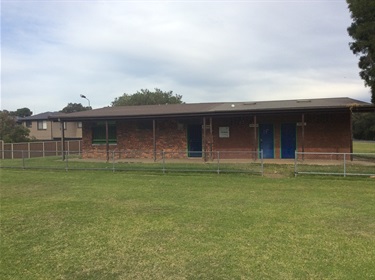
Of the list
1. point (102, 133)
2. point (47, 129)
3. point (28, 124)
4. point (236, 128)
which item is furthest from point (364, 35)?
point (28, 124)

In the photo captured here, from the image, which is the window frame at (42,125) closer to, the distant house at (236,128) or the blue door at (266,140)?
the distant house at (236,128)

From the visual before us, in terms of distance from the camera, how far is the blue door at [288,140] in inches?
829

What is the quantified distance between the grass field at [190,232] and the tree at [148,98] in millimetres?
52769

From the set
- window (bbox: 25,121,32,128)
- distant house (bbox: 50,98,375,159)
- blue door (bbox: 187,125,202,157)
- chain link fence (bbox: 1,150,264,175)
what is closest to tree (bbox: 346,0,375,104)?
distant house (bbox: 50,98,375,159)

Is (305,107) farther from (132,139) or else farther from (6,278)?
(6,278)

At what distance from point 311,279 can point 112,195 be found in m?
7.21

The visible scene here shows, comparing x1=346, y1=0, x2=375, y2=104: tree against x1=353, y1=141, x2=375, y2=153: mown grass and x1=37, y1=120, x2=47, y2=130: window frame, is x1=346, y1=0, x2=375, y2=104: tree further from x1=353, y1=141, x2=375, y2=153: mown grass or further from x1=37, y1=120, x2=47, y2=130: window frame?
x1=37, y1=120, x2=47, y2=130: window frame

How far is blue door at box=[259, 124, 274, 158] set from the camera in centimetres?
A: 2141

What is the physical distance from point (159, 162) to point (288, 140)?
7.91 meters

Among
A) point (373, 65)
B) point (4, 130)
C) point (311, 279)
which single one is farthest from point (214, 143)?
point (4, 130)

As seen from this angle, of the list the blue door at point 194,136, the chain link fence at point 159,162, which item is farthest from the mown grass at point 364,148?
the blue door at point 194,136

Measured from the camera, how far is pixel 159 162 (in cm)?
2017

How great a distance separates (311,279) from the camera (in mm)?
4469

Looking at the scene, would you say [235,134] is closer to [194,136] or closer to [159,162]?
[194,136]
